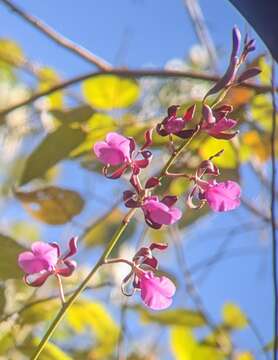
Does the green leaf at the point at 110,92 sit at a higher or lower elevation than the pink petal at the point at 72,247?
lower

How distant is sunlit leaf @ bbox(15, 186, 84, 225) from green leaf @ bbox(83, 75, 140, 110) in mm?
105

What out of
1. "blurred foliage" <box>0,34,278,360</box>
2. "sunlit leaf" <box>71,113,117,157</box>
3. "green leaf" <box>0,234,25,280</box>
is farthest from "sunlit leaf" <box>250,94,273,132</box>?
"green leaf" <box>0,234,25,280</box>

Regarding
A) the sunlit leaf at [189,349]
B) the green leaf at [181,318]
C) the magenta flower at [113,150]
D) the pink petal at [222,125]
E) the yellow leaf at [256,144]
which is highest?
the magenta flower at [113,150]

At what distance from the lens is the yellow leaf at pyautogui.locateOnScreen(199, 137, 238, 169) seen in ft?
1.64

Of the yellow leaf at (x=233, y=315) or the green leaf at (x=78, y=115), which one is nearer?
the green leaf at (x=78, y=115)

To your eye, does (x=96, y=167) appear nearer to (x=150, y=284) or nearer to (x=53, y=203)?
(x=53, y=203)

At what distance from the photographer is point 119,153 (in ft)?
0.92

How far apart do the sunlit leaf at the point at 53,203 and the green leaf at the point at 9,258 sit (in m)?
0.09

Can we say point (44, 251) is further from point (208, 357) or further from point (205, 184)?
point (208, 357)

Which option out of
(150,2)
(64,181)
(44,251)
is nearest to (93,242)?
(64,181)

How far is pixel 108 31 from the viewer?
595mm

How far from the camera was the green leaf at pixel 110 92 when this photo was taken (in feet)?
1.84

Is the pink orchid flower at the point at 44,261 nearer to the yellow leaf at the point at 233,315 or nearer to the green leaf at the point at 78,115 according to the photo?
the green leaf at the point at 78,115

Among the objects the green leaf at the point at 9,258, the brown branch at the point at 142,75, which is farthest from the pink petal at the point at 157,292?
the brown branch at the point at 142,75
